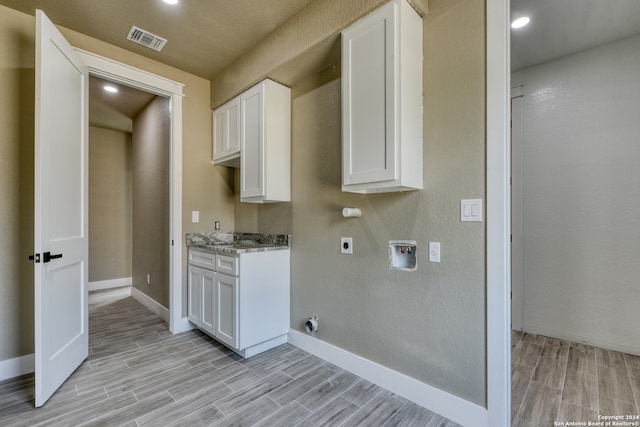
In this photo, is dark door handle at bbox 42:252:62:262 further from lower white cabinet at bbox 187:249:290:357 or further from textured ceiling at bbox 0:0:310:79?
textured ceiling at bbox 0:0:310:79

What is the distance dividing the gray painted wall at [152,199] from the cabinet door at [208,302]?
79cm

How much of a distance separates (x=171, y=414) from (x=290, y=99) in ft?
8.50

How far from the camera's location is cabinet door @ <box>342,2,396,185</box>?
67.4 inches

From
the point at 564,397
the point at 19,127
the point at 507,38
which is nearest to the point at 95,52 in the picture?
the point at 19,127

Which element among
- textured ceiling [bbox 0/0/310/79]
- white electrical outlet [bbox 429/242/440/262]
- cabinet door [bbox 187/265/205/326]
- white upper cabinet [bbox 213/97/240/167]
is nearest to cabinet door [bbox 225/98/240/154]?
white upper cabinet [bbox 213/97/240/167]

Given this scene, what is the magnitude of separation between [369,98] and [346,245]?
108cm

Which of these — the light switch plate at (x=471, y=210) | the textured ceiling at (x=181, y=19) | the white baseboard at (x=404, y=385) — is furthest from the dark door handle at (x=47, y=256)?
the light switch plate at (x=471, y=210)

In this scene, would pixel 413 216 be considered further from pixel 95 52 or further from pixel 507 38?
pixel 95 52

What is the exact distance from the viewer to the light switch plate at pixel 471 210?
5.35 ft

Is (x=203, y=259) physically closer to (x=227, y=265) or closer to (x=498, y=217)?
(x=227, y=265)

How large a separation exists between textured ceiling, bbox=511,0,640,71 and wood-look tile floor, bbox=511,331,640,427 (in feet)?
8.97

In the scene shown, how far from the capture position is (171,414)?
5.79ft

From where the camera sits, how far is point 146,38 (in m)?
2.56

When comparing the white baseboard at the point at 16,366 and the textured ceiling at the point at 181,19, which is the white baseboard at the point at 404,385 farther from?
the textured ceiling at the point at 181,19
